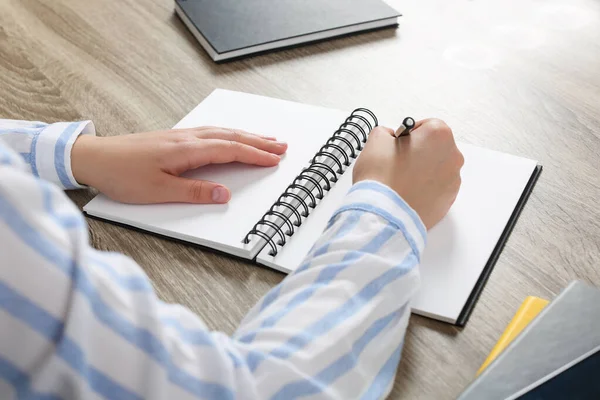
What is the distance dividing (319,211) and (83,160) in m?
0.30

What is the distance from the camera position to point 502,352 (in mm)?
590

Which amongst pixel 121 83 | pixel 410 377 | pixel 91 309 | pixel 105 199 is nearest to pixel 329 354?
pixel 410 377

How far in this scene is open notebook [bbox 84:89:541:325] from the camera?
687 millimetres

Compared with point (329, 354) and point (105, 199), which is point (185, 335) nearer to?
point (329, 354)

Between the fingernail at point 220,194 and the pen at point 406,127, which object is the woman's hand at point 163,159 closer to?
the fingernail at point 220,194

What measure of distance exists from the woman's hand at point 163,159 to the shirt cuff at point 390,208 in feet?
0.60

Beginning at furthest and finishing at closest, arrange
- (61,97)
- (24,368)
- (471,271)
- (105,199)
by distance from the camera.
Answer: (61,97), (105,199), (471,271), (24,368)

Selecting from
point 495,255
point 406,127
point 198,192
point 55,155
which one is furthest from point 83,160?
point 495,255

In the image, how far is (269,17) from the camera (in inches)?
45.0

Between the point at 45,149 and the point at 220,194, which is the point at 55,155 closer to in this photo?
the point at 45,149

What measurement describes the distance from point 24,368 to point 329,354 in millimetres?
233

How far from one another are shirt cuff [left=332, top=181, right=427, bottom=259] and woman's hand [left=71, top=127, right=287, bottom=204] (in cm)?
18

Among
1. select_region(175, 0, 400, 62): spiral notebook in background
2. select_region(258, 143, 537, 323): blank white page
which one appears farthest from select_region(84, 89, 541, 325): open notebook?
select_region(175, 0, 400, 62): spiral notebook in background

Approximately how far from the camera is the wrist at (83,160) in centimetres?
84
